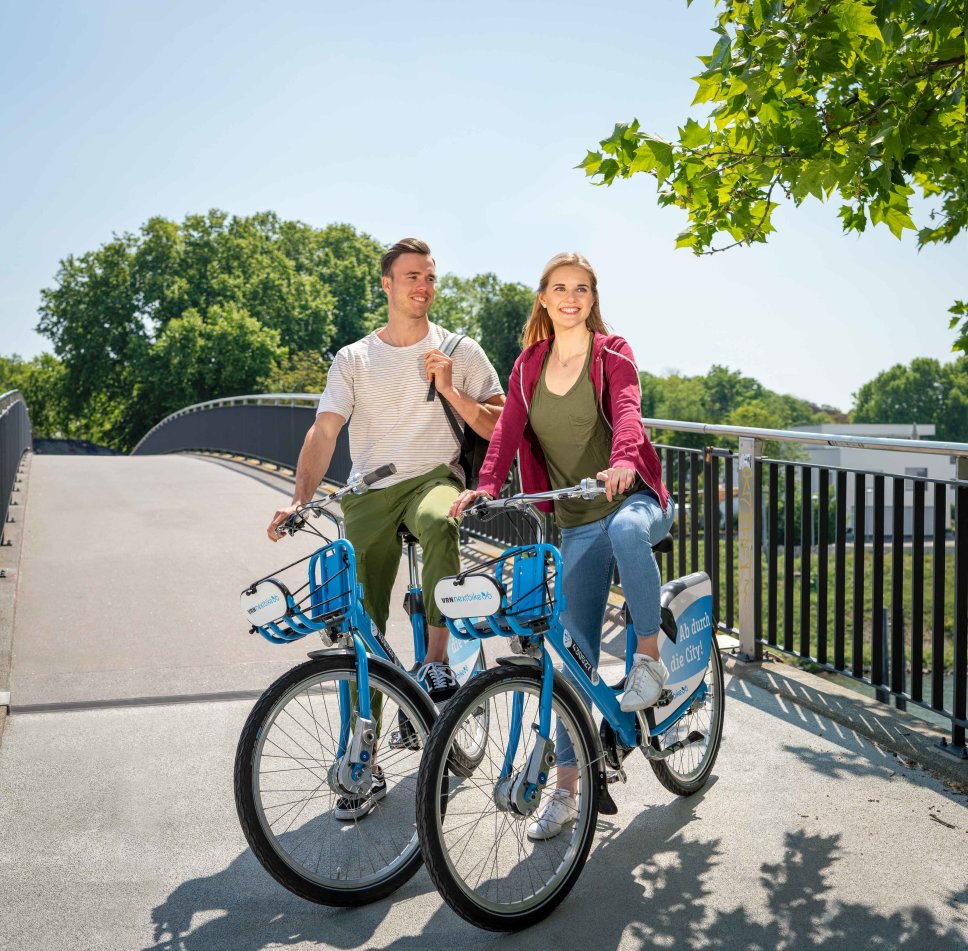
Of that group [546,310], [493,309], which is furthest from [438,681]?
[493,309]

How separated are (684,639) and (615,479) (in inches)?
39.0

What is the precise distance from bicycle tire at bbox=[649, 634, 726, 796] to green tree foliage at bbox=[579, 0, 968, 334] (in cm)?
181

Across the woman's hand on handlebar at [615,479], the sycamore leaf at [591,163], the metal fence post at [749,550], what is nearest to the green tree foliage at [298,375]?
the metal fence post at [749,550]

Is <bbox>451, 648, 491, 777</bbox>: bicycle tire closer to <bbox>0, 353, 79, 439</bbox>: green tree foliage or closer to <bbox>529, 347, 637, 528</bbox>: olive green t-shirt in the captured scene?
<bbox>529, 347, 637, 528</bbox>: olive green t-shirt

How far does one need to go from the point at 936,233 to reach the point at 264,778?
5755 mm

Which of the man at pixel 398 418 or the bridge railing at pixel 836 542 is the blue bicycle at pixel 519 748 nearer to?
the man at pixel 398 418

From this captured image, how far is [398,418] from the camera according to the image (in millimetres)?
4145

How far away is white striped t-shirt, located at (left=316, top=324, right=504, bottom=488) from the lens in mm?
4125

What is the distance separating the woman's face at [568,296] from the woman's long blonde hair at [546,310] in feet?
0.06

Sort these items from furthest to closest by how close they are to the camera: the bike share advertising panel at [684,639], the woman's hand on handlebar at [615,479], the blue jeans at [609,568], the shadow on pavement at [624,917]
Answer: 1. the bike share advertising panel at [684,639]
2. the blue jeans at [609,568]
3. the woman's hand on handlebar at [615,479]
4. the shadow on pavement at [624,917]

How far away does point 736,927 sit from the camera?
3188 millimetres

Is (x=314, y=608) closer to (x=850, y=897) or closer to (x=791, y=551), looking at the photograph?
(x=850, y=897)

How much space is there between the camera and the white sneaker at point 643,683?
353 centimetres

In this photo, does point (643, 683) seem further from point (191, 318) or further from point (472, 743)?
point (191, 318)
